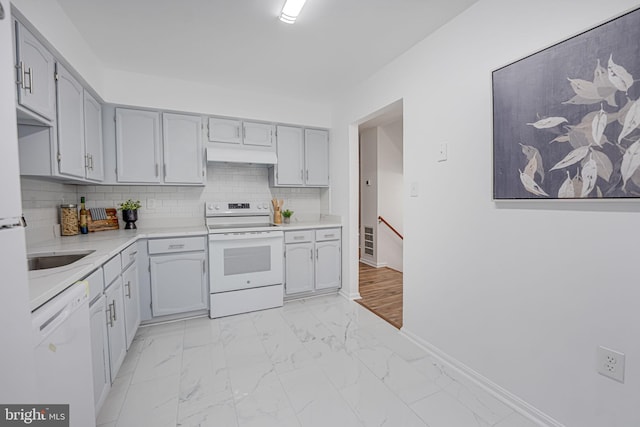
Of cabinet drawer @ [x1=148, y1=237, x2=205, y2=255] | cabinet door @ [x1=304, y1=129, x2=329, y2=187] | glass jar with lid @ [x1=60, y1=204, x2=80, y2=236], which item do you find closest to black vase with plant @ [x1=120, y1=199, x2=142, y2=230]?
glass jar with lid @ [x1=60, y1=204, x2=80, y2=236]

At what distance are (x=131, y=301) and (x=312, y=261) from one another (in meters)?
1.80

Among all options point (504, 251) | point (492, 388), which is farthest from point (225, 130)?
point (492, 388)

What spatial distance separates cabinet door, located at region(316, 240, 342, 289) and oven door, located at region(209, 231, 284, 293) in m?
0.49

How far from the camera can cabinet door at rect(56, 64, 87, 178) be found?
5.96 feet

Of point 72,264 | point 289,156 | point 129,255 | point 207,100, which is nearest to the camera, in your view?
point 72,264

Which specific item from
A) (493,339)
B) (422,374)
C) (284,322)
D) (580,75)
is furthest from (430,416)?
(580,75)

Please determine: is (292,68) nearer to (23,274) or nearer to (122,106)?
(122,106)

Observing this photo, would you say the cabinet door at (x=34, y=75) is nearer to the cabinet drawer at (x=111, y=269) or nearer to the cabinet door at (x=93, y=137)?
the cabinet door at (x=93, y=137)

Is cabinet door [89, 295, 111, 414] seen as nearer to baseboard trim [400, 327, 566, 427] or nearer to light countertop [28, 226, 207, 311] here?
light countertop [28, 226, 207, 311]

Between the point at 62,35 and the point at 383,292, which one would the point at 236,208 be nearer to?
the point at 62,35

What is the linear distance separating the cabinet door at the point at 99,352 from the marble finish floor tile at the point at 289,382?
0.49ft

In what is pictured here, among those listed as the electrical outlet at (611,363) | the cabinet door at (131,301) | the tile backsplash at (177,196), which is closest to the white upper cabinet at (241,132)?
the tile backsplash at (177,196)

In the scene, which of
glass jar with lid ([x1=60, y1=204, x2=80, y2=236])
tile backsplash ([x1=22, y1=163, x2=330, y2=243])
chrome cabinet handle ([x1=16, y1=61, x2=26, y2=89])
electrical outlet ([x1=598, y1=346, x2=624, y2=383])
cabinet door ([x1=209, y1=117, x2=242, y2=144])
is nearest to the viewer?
electrical outlet ([x1=598, y1=346, x2=624, y2=383])

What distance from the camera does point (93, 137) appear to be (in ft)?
7.93
